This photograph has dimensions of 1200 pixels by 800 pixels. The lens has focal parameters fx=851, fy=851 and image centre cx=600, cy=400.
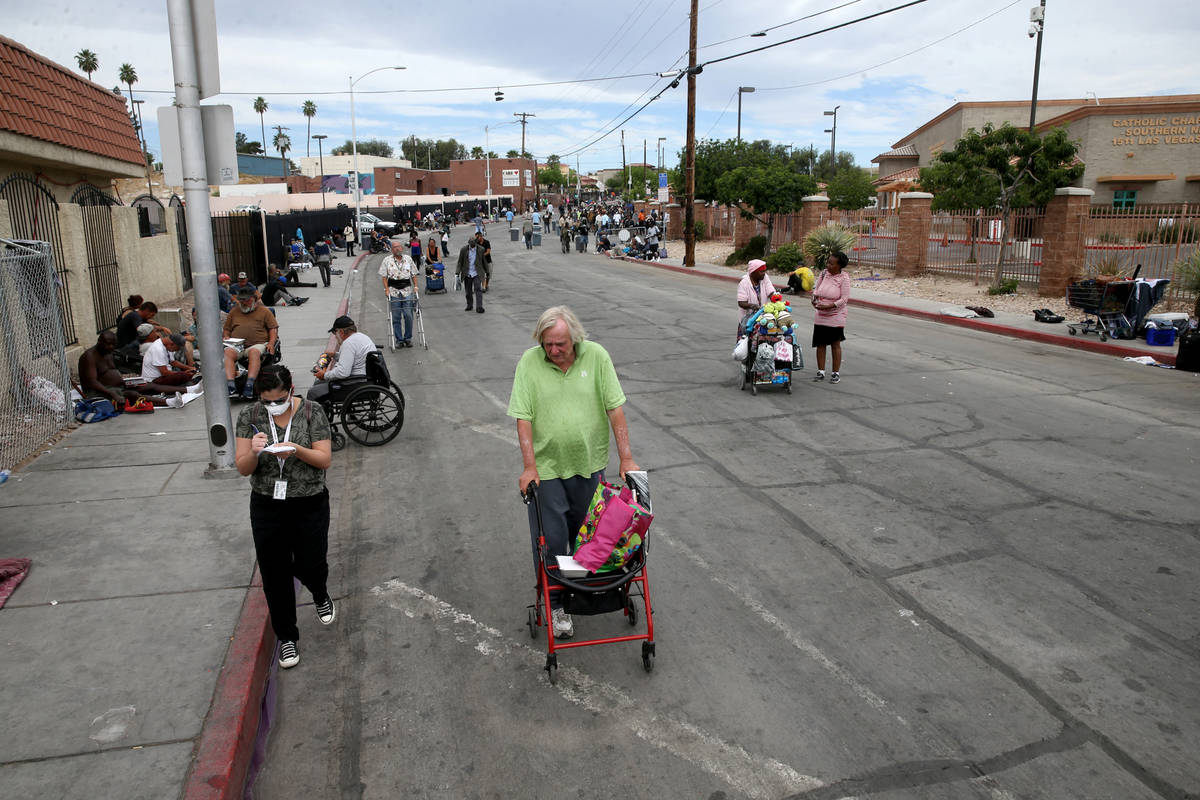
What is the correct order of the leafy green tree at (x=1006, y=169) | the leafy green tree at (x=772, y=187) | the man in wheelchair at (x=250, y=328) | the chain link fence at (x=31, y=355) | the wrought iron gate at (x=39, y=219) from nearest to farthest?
1. the chain link fence at (x=31, y=355)
2. the man in wheelchair at (x=250, y=328)
3. the wrought iron gate at (x=39, y=219)
4. the leafy green tree at (x=1006, y=169)
5. the leafy green tree at (x=772, y=187)

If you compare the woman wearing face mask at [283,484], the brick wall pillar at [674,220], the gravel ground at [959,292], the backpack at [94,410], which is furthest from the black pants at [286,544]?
the brick wall pillar at [674,220]

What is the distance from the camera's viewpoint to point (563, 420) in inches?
177

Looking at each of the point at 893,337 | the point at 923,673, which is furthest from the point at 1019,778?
the point at 893,337

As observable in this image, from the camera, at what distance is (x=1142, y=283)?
14906mm

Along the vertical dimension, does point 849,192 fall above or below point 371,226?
above

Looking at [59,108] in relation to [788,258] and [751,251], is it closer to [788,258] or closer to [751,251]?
[788,258]

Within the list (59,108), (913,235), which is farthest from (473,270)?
(913,235)

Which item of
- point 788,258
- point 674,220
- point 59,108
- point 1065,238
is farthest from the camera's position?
point 674,220

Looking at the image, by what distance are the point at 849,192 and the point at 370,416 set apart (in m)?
42.0

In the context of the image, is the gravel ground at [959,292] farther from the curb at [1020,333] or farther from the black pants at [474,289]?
the black pants at [474,289]

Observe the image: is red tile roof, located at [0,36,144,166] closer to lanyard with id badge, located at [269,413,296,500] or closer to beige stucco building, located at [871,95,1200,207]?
lanyard with id badge, located at [269,413,296,500]

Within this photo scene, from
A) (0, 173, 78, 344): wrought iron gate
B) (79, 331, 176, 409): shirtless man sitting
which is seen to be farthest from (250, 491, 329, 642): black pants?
(0, 173, 78, 344): wrought iron gate

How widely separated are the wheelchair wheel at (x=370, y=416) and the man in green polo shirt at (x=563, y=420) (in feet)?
15.2

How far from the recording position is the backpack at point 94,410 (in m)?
9.93
